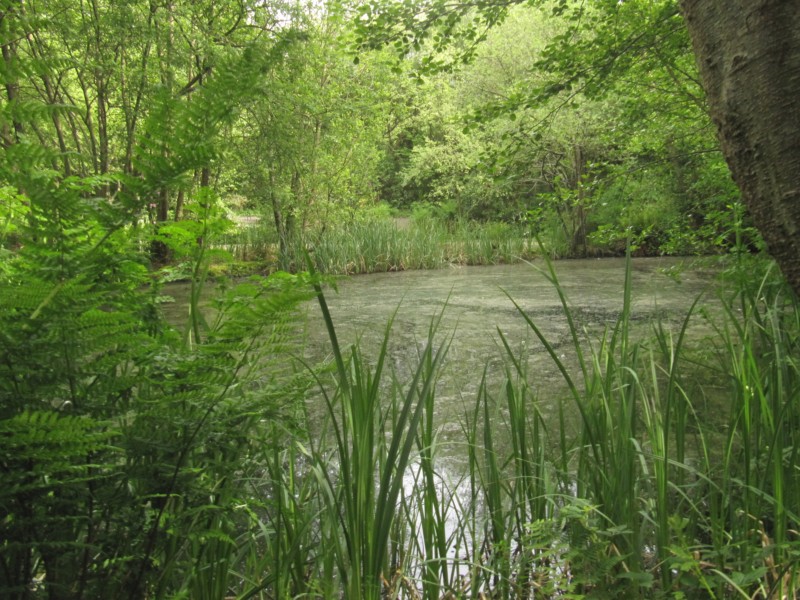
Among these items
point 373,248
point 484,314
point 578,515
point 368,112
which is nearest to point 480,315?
point 484,314

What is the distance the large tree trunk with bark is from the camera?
133 centimetres

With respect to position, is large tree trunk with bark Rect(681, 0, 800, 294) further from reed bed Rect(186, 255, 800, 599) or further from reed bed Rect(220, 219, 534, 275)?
reed bed Rect(220, 219, 534, 275)

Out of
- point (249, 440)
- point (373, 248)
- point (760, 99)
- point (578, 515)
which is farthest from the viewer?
point (373, 248)

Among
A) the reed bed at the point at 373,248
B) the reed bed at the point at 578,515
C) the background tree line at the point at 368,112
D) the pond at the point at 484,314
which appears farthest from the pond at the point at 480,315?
the background tree line at the point at 368,112

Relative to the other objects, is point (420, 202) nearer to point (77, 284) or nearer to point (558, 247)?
point (558, 247)

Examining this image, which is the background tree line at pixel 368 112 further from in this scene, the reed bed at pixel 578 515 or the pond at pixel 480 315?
the pond at pixel 480 315

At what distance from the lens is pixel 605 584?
46.8 inches

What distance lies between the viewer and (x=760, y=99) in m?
1.38

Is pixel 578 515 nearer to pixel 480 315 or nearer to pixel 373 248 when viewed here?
pixel 480 315

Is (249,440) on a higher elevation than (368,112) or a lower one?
lower

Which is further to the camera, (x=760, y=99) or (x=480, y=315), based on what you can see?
(x=480, y=315)

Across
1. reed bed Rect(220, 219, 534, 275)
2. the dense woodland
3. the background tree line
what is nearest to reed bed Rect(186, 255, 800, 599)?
the dense woodland

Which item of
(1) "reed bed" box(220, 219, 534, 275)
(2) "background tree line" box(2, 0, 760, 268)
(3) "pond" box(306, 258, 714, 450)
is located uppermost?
(2) "background tree line" box(2, 0, 760, 268)

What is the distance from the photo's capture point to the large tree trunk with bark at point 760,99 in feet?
4.35
